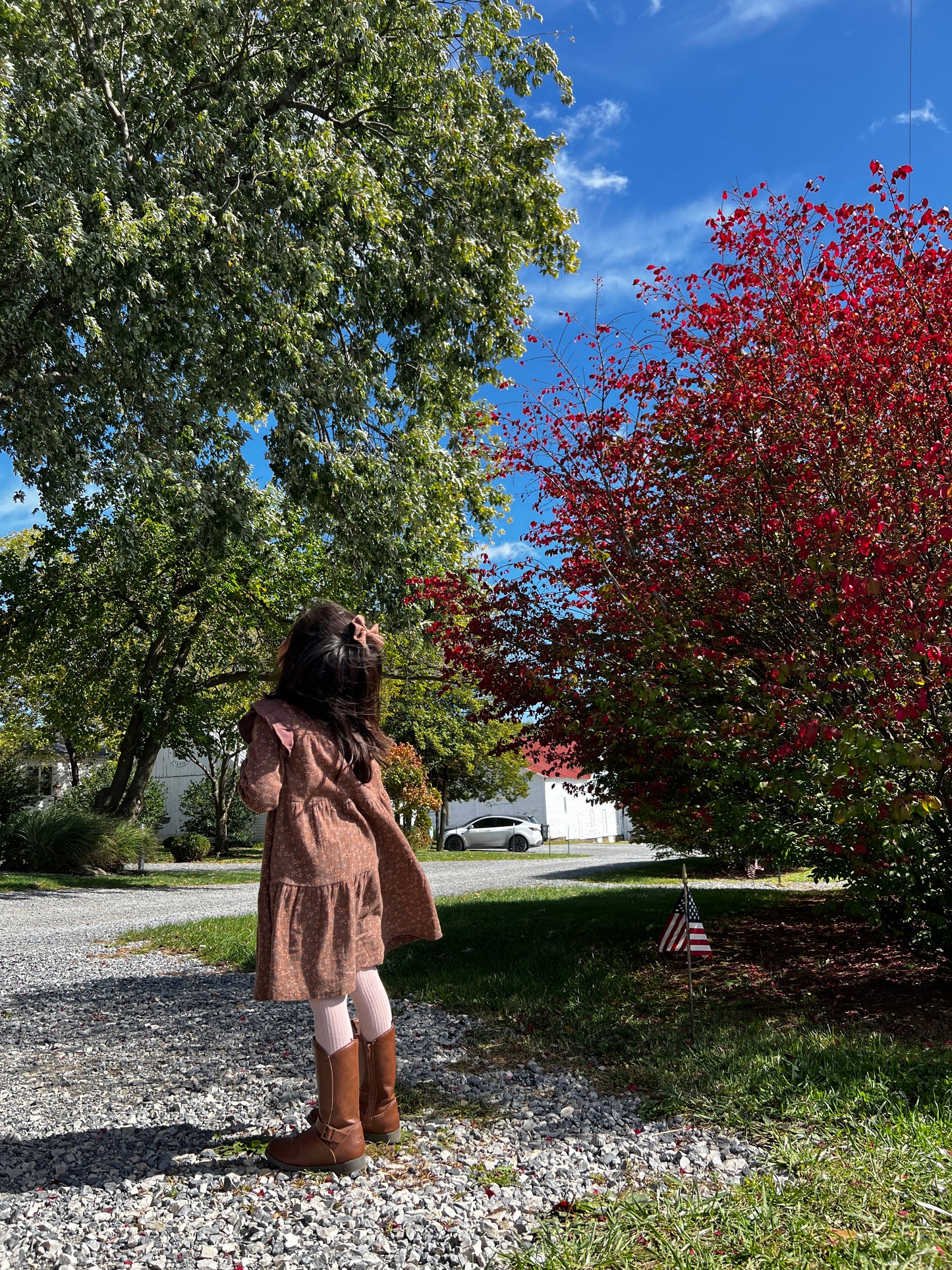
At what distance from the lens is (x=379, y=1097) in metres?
3.34

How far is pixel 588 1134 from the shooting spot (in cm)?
347

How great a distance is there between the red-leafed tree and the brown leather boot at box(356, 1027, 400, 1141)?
7.02 ft

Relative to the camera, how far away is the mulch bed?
16.6 ft

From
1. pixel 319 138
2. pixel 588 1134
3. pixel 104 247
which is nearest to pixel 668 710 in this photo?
pixel 588 1134

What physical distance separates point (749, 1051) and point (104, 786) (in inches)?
1105

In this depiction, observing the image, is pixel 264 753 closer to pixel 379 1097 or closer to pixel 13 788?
pixel 379 1097

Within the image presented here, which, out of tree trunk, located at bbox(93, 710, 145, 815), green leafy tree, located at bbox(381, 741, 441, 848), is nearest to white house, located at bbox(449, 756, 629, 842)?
green leafy tree, located at bbox(381, 741, 441, 848)

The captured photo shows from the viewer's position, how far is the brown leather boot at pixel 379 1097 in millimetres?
3338

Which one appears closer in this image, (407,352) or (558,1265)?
(558,1265)

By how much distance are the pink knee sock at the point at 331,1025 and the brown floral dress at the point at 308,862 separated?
0.22 feet

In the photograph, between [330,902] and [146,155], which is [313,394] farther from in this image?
[330,902]

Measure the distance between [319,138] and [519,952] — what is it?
8.81m

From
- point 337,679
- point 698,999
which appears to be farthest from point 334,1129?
point 698,999

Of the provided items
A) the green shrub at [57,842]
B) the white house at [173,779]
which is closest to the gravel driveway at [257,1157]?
the green shrub at [57,842]
